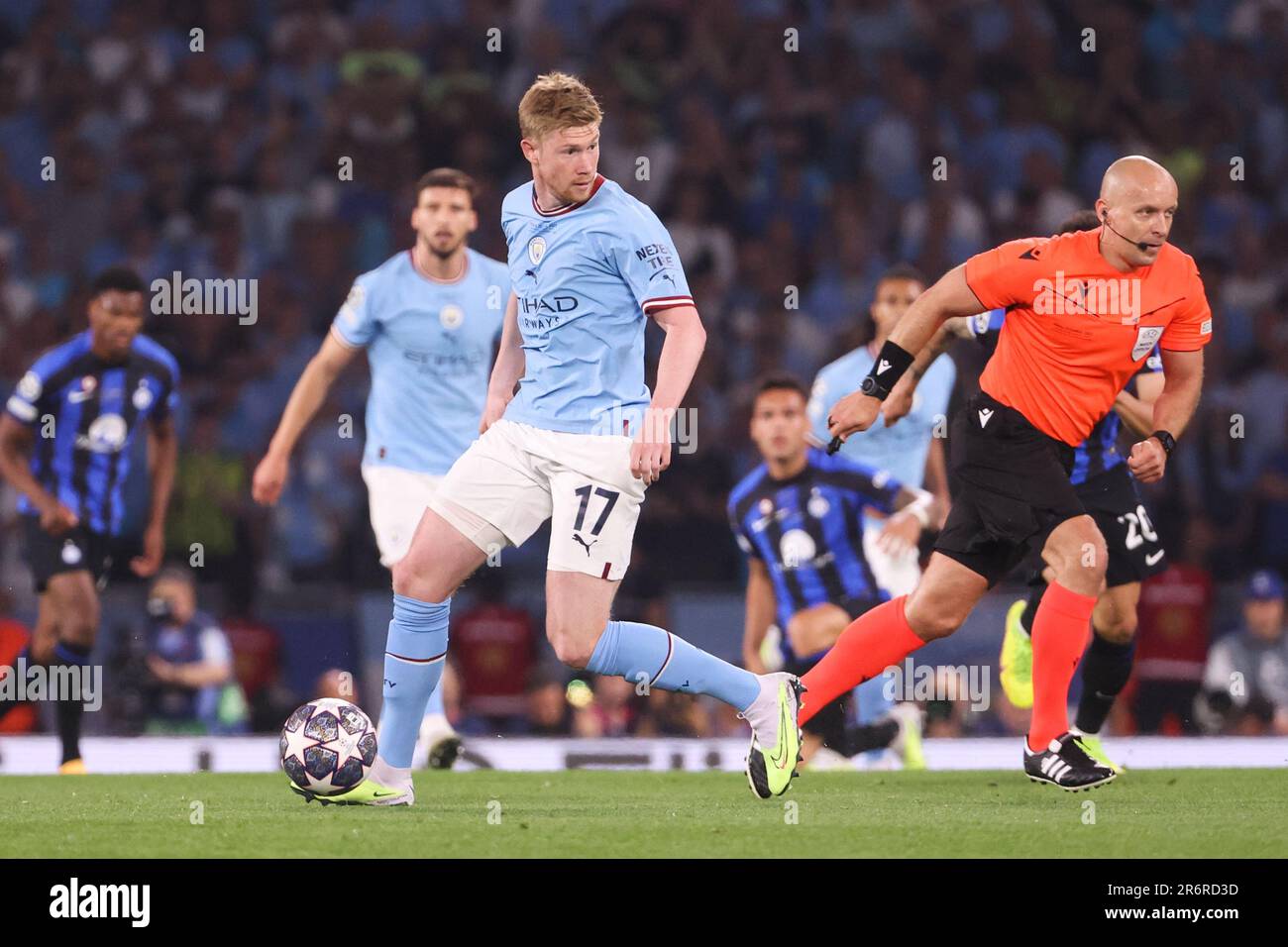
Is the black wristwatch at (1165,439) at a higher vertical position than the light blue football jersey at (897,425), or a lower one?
lower

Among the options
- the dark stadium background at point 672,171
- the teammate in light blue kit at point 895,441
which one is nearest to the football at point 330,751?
the teammate in light blue kit at point 895,441

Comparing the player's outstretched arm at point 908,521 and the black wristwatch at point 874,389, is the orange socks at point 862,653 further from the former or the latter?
the player's outstretched arm at point 908,521

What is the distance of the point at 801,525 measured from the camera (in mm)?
9602

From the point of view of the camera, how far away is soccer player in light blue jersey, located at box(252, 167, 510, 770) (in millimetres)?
9188

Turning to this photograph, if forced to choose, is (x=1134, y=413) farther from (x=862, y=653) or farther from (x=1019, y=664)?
(x=862, y=653)

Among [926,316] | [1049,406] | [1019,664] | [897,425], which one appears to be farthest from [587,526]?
[897,425]

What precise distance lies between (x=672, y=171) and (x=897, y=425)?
16.8ft

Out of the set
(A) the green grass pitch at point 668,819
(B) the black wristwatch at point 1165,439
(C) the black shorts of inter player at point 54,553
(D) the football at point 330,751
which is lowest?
(A) the green grass pitch at point 668,819

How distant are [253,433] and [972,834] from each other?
320 inches

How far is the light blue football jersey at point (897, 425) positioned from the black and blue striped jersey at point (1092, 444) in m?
2.01

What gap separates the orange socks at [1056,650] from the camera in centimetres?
710

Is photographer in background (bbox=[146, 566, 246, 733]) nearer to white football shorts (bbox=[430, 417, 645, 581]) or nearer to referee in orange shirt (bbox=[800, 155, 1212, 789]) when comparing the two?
referee in orange shirt (bbox=[800, 155, 1212, 789])

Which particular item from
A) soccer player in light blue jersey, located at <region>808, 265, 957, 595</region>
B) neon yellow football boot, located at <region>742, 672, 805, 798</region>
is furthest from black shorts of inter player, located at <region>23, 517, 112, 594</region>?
neon yellow football boot, located at <region>742, 672, 805, 798</region>
